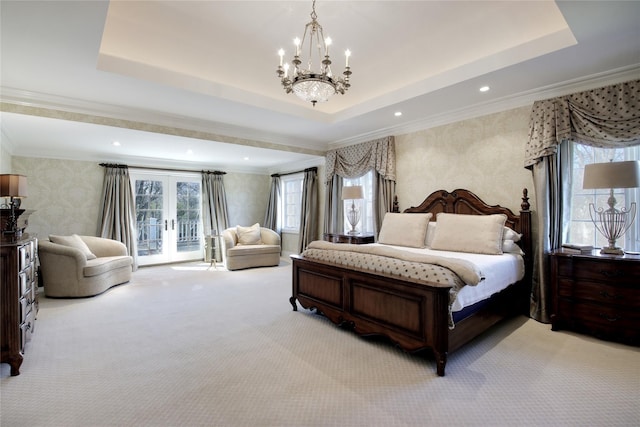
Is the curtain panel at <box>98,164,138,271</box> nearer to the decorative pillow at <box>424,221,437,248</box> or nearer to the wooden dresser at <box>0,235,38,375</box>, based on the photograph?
the wooden dresser at <box>0,235,38,375</box>

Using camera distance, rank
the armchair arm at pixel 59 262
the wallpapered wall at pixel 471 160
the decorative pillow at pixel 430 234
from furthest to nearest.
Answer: the armchair arm at pixel 59 262 < the decorative pillow at pixel 430 234 < the wallpapered wall at pixel 471 160

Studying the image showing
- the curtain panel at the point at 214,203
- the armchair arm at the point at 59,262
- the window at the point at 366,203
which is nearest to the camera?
the armchair arm at the point at 59,262

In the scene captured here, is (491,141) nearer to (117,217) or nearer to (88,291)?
(88,291)

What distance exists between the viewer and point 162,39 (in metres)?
2.92

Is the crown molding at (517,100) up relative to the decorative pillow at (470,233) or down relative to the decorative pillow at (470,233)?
up

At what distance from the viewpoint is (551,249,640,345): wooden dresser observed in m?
2.62

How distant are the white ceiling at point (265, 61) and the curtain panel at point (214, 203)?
2509 millimetres

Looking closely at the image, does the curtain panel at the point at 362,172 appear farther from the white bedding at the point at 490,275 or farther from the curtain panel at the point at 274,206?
the curtain panel at the point at 274,206

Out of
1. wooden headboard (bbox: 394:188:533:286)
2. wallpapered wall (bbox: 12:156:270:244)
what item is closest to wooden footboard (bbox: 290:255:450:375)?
wooden headboard (bbox: 394:188:533:286)

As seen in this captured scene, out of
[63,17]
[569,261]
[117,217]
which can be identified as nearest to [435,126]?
[569,261]

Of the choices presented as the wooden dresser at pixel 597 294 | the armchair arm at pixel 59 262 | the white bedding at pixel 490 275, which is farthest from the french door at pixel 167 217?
the wooden dresser at pixel 597 294

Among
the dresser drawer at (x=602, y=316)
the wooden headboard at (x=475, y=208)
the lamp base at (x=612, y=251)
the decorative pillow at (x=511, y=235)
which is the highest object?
the wooden headboard at (x=475, y=208)

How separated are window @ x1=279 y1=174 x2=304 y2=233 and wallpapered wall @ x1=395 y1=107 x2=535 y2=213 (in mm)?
3053

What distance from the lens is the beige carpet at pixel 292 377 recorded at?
1.79 m
